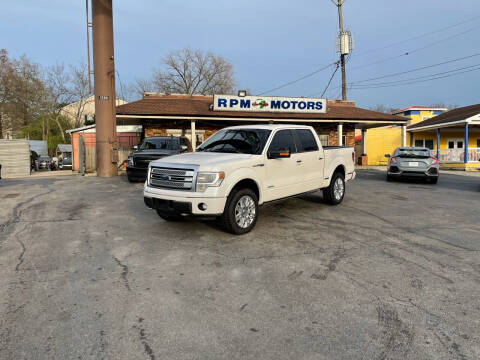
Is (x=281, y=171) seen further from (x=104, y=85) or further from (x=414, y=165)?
(x=104, y=85)

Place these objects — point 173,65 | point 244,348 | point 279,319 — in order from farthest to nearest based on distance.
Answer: point 173,65 < point 279,319 < point 244,348

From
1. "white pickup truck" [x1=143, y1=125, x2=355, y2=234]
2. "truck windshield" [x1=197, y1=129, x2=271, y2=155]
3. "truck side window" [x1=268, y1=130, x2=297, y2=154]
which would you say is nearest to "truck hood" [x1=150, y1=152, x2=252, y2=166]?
"white pickup truck" [x1=143, y1=125, x2=355, y2=234]

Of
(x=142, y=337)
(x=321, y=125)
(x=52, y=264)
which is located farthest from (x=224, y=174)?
(x=321, y=125)

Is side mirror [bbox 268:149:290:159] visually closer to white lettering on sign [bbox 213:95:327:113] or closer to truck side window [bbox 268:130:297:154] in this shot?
truck side window [bbox 268:130:297:154]

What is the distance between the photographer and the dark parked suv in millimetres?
12688

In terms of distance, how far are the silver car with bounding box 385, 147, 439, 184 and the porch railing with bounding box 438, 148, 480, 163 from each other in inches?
490

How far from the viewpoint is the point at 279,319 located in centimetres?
312

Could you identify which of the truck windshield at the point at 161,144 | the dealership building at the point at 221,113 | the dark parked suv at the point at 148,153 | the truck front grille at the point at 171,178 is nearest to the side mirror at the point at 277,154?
the truck front grille at the point at 171,178

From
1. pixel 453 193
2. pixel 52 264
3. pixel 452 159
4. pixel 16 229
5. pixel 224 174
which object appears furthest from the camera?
pixel 452 159

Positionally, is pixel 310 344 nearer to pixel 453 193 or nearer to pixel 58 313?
pixel 58 313

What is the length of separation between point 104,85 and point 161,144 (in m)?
4.61

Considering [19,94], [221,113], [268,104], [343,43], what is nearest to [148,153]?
[221,113]

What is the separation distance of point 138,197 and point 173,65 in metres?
47.5

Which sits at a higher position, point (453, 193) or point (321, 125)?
point (321, 125)
